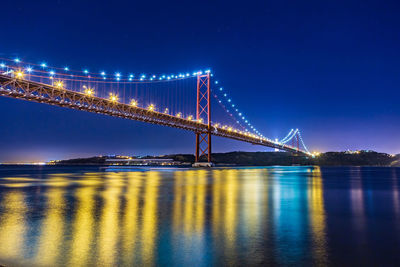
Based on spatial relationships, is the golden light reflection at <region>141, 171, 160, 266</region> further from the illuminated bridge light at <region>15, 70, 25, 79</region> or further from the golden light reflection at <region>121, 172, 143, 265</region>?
the illuminated bridge light at <region>15, 70, 25, 79</region>

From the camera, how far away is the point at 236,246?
5.26 meters

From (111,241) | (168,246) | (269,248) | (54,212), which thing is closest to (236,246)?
(269,248)

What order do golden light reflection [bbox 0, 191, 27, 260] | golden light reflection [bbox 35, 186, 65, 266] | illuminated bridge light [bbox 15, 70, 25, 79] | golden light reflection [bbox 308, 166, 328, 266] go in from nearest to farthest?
golden light reflection [bbox 35, 186, 65, 266], golden light reflection [bbox 308, 166, 328, 266], golden light reflection [bbox 0, 191, 27, 260], illuminated bridge light [bbox 15, 70, 25, 79]

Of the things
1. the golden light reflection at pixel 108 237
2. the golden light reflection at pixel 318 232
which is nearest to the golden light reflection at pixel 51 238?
the golden light reflection at pixel 108 237

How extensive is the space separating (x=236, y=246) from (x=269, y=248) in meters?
0.56

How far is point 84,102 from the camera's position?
4050 centimetres

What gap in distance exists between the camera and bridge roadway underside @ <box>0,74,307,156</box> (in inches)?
1286

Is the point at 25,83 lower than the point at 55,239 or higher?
higher

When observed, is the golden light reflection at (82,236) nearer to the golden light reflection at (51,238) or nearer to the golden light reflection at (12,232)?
the golden light reflection at (51,238)

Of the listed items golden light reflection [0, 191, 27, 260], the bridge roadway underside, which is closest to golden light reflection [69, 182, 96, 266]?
golden light reflection [0, 191, 27, 260]

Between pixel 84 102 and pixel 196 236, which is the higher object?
pixel 84 102

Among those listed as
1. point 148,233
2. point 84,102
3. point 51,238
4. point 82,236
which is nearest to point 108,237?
point 82,236

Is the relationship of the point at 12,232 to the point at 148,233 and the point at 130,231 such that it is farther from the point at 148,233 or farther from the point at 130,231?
the point at 148,233

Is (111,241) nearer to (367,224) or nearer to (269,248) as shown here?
(269,248)
